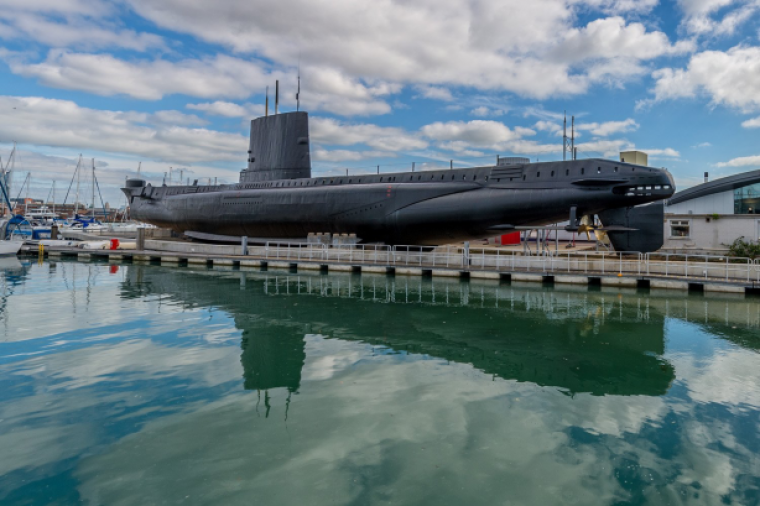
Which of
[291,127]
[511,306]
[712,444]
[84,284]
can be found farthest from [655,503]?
[291,127]

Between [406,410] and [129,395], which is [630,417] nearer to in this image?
[406,410]

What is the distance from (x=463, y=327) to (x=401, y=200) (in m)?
12.5

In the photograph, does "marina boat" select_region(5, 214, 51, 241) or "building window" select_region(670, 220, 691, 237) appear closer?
"building window" select_region(670, 220, 691, 237)

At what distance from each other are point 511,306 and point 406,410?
34.3 feet

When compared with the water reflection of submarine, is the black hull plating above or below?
above

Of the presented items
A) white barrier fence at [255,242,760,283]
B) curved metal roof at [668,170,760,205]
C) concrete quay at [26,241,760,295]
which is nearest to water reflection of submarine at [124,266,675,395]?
concrete quay at [26,241,760,295]

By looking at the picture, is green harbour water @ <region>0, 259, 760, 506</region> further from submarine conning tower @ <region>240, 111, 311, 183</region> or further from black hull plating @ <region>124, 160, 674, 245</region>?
submarine conning tower @ <region>240, 111, 311, 183</region>

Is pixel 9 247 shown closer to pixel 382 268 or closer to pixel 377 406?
pixel 382 268

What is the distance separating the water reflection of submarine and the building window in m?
19.2

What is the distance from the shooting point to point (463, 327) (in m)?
14.0

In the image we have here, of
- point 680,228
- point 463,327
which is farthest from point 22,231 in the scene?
point 680,228

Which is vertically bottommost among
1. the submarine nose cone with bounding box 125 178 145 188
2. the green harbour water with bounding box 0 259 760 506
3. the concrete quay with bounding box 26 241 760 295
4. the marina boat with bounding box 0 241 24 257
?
the green harbour water with bounding box 0 259 760 506

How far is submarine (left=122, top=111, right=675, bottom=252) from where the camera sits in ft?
67.3

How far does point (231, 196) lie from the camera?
3108cm
